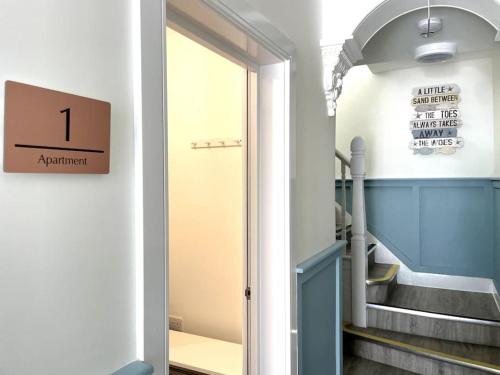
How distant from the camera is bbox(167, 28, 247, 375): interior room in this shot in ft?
8.19

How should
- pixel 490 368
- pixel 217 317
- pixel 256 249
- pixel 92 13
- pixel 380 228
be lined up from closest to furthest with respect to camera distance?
1. pixel 92 13
2. pixel 256 249
3. pixel 490 368
4. pixel 217 317
5. pixel 380 228

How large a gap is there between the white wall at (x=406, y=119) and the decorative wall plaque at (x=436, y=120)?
5cm

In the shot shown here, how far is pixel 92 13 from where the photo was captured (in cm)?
70

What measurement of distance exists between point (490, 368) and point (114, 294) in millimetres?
2576

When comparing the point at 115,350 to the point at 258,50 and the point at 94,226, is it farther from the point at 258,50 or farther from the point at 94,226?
the point at 258,50

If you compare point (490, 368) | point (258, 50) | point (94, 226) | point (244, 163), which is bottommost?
point (490, 368)

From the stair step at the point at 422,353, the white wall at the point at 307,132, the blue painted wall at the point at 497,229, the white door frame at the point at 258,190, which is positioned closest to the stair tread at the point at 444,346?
the stair step at the point at 422,353

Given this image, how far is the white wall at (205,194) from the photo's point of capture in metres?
2.50

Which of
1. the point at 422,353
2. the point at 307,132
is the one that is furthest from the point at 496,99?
the point at 307,132

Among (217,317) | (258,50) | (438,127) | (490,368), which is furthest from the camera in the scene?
(438,127)

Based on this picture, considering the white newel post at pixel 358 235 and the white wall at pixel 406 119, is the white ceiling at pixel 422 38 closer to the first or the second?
the white newel post at pixel 358 235

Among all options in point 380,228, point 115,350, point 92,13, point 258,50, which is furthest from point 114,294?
point 380,228

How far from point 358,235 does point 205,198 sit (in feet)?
4.08

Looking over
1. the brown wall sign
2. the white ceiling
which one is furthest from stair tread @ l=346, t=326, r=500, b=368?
the brown wall sign
